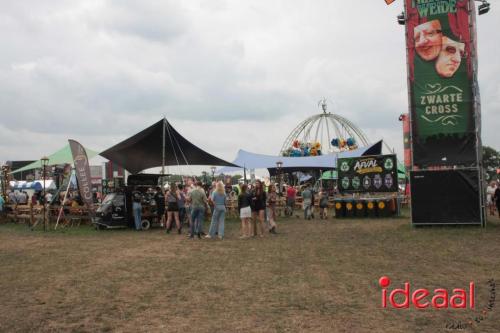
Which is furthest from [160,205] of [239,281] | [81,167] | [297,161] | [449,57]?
[297,161]

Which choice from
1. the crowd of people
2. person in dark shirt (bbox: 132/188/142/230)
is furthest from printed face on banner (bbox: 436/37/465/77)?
person in dark shirt (bbox: 132/188/142/230)

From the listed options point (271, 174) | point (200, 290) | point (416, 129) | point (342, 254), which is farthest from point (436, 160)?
point (271, 174)

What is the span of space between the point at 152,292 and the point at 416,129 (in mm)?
12110

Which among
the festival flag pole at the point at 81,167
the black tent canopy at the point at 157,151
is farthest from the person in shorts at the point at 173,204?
the black tent canopy at the point at 157,151

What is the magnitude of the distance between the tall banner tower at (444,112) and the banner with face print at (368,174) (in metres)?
7.03

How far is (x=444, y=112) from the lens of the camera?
16.8 m

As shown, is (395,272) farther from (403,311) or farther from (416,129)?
(416,129)

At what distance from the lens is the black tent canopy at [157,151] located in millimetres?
21391

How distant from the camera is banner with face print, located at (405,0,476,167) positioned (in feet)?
54.0

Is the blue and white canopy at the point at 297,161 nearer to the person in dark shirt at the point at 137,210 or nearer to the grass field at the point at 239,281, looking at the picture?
the person in dark shirt at the point at 137,210

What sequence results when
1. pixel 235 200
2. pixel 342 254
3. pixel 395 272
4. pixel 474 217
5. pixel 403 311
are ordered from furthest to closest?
1. pixel 235 200
2. pixel 474 217
3. pixel 342 254
4. pixel 395 272
5. pixel 403 311

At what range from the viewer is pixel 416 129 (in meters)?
17.0

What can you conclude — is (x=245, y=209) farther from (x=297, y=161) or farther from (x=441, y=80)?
(x=297, y=161)

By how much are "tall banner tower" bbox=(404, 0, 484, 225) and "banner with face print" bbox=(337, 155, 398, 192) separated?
A: 703 cm
